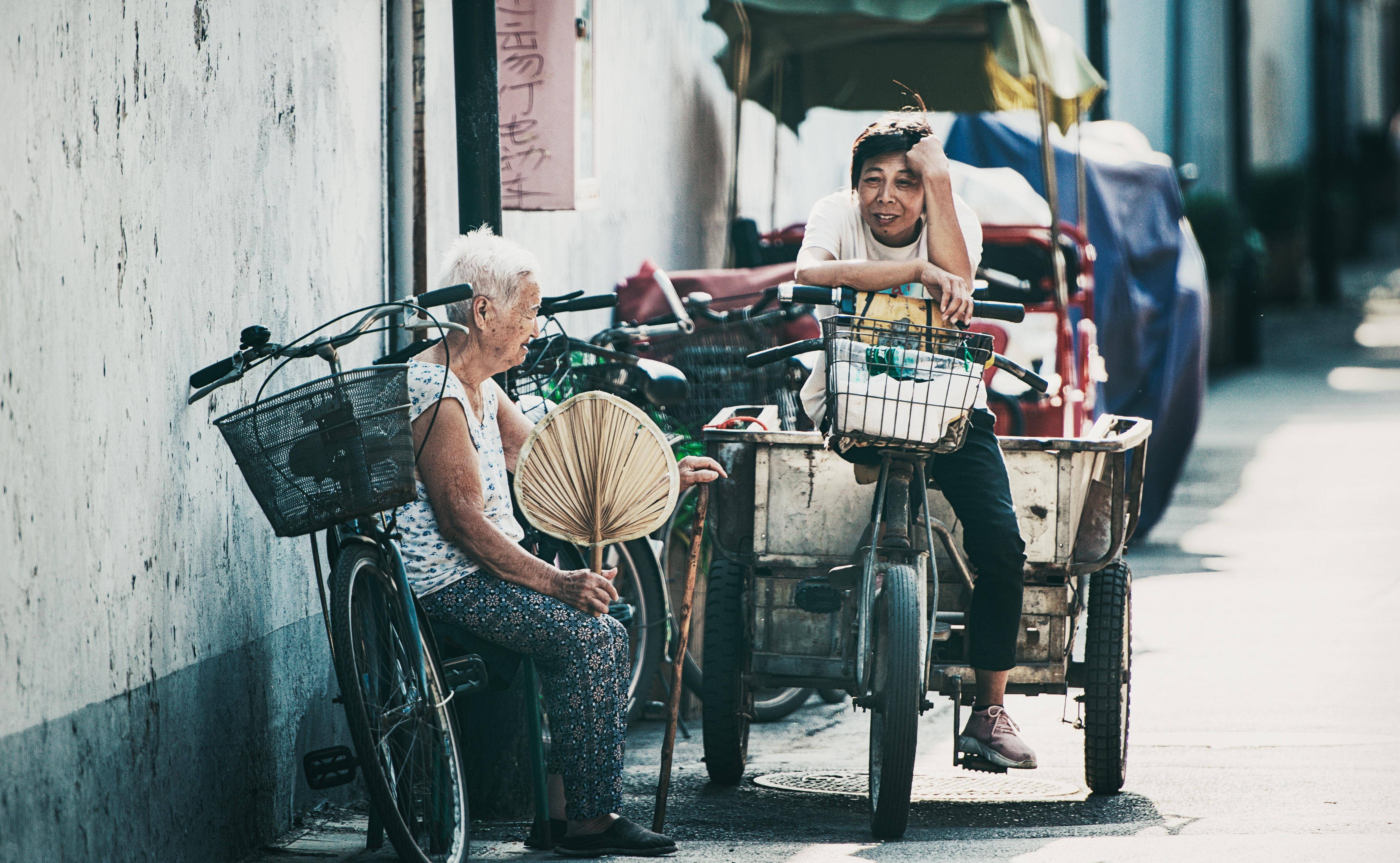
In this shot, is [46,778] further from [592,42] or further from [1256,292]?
[1256,292]

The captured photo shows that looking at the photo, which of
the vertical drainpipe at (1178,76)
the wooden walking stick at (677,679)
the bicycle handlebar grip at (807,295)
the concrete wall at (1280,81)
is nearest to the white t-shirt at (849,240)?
the bicycle handlebar grip at (807,295)

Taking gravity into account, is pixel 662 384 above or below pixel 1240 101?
below

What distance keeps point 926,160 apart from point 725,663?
1.53m

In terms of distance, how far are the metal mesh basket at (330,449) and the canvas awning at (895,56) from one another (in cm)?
A: 508

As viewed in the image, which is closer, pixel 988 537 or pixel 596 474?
pixel 596 474

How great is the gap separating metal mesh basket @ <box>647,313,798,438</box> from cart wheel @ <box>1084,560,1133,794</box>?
160 cm

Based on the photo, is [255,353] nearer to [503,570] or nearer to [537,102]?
[503,570]

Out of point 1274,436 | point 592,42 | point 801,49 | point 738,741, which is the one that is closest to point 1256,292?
point 1274,436

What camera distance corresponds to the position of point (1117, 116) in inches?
789

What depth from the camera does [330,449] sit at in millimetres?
3736

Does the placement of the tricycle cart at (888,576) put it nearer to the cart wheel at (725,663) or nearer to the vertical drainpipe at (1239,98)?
the cart wheel at (725,663)

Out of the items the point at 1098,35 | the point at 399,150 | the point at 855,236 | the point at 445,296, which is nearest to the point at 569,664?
the point at 445,296

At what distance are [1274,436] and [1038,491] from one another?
10.5 meters

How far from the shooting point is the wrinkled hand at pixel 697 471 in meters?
4.59
